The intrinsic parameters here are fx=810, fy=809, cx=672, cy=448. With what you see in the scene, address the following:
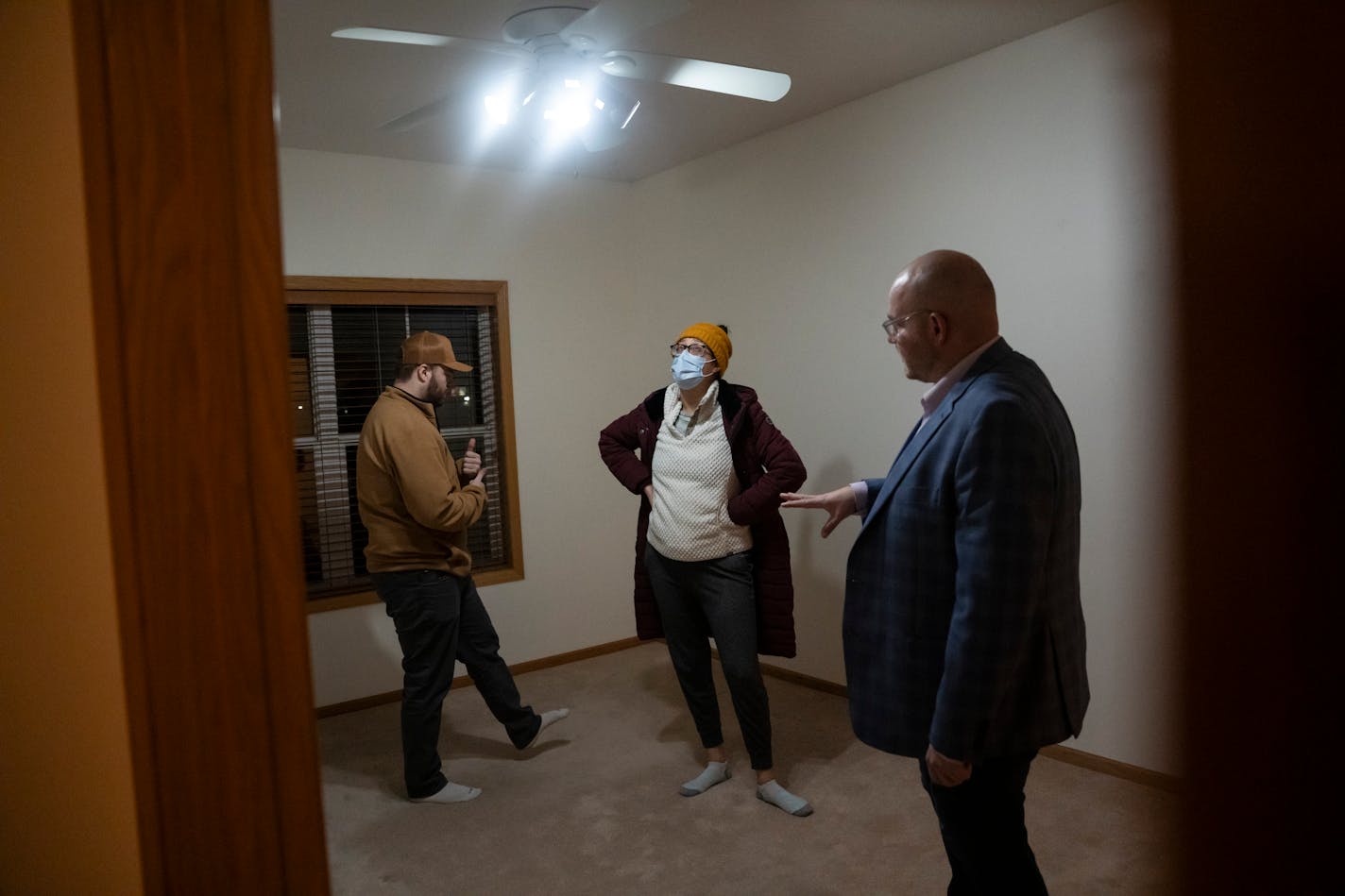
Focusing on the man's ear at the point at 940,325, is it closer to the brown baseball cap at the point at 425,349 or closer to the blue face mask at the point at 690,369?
the blue face mask at the point at 690,369

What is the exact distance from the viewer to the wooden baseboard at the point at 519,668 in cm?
363

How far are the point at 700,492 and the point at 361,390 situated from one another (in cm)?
195

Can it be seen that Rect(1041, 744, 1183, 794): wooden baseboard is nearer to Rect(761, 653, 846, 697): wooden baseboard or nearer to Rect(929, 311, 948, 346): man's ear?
Rect(761, 653, 846, 697): wooden baseboard

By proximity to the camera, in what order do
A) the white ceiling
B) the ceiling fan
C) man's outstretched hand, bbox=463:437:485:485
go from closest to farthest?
the ceiling fan, the white ceiling, man's outstretched hand, bbox=463:437:485:485

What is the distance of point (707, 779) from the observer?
2781mm

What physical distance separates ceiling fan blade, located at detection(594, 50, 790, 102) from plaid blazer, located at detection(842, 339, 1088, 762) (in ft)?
3.88

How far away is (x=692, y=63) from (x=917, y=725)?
179 cm

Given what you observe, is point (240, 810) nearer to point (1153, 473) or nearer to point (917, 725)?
point (1153, 473)

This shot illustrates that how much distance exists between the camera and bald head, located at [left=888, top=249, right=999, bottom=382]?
152cm

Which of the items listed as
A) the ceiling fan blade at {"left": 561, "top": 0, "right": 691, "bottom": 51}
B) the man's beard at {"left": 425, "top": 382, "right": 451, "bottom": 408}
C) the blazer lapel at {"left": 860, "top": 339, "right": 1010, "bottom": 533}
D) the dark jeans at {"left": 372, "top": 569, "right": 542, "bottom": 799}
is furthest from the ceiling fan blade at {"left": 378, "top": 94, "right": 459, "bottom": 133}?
the blazer lapel at {"left": 860, "top": 339, "right": 1010, "bottom": 533}

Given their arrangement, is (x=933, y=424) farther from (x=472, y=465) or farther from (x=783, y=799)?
(x=472, y=465)

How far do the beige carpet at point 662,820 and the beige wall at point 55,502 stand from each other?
164cm

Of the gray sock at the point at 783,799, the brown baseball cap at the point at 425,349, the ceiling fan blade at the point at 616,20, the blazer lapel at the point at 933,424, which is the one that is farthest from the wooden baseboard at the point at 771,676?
the ceiling fan blade at the point at 616,20

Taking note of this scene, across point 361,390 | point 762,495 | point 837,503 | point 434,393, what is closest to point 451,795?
point 434,393
